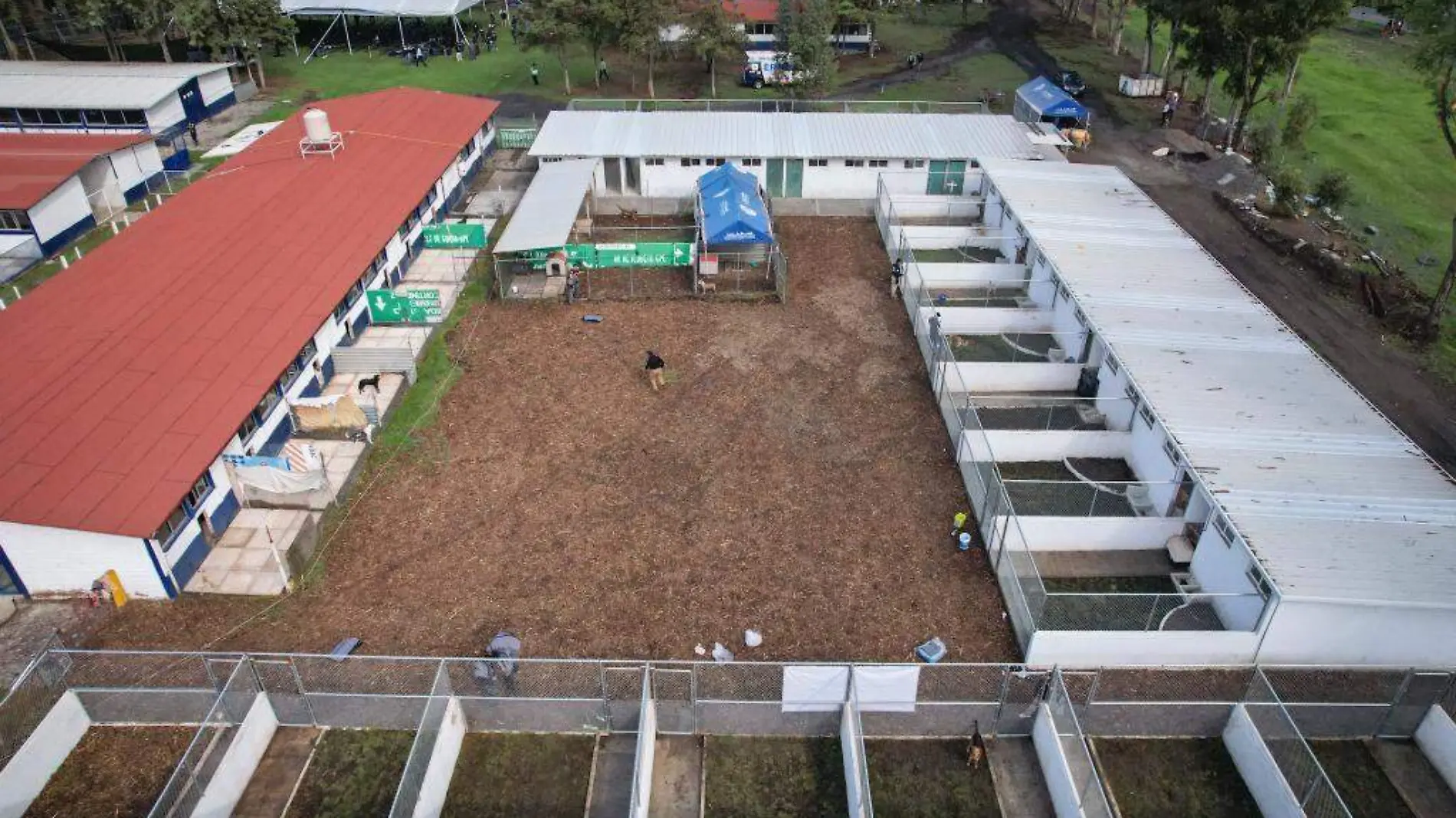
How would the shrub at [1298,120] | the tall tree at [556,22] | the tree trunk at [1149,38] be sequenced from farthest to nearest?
the tree trunk at [1149,38]
the tall tree at [556,22]
the shrub at [1298,120]

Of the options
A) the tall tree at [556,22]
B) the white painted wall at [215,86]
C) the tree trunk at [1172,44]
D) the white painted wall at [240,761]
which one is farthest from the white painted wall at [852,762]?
the white painted wall at [215,86]

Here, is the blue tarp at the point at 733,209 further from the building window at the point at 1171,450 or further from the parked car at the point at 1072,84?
the parked car at the point at 1072,84

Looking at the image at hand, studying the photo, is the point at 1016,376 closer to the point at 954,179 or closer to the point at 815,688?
the point at 815,688

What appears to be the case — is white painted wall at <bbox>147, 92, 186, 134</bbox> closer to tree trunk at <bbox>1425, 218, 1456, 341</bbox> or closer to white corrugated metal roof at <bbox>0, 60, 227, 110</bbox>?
white corrugated metal roof at <bbox>0, 60, 227, 110</bbox>

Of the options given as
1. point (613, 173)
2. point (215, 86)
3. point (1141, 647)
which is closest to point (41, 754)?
point (1141, 647)

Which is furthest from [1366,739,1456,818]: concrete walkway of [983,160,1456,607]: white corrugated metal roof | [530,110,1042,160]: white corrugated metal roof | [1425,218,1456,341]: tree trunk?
[530,110,1042,160]: white corrugated metal roof
